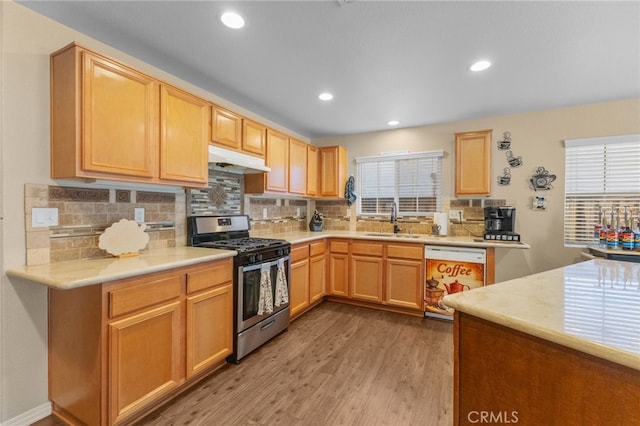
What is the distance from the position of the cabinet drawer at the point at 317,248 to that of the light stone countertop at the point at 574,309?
2428 millimetres

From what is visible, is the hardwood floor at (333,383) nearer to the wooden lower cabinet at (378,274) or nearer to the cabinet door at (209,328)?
the cabinet door at (209,328)

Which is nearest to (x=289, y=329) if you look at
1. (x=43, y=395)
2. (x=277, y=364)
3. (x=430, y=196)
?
(x=277, y=364)

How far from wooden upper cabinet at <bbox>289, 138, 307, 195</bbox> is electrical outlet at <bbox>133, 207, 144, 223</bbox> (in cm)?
175

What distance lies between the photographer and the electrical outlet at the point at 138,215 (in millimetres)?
2176

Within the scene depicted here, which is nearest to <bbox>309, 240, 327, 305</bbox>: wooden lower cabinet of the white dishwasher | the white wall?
the white dishwasher

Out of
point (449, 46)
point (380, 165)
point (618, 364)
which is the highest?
point (449, 46)

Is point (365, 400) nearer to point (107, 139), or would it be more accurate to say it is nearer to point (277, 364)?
point (277, 364)

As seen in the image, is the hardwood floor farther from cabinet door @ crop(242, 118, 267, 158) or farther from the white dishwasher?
cabinet door @ crop(242, 118, 267, 158)

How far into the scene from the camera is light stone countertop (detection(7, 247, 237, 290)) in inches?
55.1

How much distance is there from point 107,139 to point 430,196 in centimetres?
364

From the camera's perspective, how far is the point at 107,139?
68.9 inches

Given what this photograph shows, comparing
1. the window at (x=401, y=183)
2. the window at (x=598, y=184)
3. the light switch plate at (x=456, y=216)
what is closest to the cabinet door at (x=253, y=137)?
the window at (x=401, y=183)

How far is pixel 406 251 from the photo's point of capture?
11.2 feet

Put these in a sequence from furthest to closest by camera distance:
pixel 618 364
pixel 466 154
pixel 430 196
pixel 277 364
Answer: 1. pixel 430 196
2. pixel 466 154
3. pixel 277 364
4. pixel 618 364
